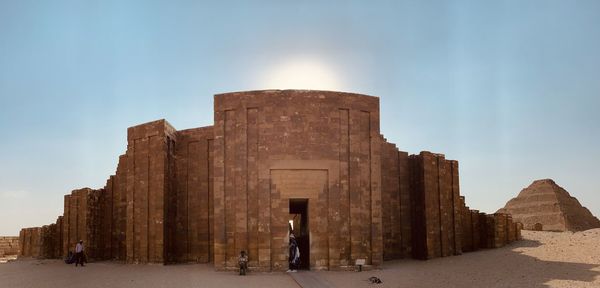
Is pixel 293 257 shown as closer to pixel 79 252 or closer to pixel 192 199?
pixel 192 199

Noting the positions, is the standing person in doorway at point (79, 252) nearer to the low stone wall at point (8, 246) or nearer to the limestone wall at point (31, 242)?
the limestone wall at point (31, 242)

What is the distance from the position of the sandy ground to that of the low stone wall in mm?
20639

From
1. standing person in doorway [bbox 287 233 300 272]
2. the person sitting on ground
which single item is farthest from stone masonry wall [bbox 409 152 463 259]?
the person sitting on ground

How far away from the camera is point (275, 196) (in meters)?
19.0

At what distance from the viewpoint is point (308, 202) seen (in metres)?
19.1

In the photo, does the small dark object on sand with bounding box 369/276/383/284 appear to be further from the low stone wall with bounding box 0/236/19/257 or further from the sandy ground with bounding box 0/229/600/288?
the low stone wall with bounding box 0/236/19/257

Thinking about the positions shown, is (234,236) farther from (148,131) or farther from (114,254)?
(114,254)

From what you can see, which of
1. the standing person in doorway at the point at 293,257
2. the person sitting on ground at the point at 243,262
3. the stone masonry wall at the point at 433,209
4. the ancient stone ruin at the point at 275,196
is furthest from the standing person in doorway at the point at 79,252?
the stone masonry wall at the point at 433,209

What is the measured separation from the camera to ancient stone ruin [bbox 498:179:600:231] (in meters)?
54.2

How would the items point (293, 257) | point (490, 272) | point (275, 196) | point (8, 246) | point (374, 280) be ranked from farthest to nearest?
point (8, 246), point (275, 196), point (293, 257), point (490, 272), point (374, 280)

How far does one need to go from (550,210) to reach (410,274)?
1729 inches

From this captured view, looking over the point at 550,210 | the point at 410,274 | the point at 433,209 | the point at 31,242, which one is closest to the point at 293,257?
the point at 410,274

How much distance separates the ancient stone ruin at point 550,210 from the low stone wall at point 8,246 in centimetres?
4545

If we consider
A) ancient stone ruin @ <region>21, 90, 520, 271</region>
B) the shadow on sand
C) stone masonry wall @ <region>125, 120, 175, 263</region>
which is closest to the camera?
the shadow on sand
